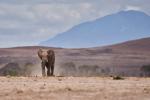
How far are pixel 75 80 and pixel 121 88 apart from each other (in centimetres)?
518

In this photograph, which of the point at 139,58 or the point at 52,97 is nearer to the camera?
the point at 52,97

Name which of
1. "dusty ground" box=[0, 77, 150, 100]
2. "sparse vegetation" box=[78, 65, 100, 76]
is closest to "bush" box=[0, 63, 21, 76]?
"sparse vegetation" box=[78, 65, 100, 76]

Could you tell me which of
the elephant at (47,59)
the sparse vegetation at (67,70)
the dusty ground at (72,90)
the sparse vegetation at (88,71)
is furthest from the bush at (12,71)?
the dusty ground at (72,90)

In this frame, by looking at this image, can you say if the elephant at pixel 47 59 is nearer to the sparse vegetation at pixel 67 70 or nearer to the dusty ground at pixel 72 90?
the sparse vegetation at pixel 67 70

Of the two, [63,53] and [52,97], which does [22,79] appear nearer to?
[52,97]

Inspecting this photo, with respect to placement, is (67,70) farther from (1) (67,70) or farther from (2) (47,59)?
(2) (47,59)

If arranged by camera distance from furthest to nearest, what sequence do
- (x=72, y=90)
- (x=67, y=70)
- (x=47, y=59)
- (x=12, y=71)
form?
1. (x=67, y=70)
2. (x=12, y=71)
3. (x=47, y=59)
4. (x=72, y=90)

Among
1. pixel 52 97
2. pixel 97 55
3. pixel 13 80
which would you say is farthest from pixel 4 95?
pixel 97 55

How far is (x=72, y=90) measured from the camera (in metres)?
27.7

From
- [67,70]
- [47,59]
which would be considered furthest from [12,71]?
[67,70]

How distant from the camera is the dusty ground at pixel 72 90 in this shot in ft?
83.4

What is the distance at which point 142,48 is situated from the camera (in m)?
138

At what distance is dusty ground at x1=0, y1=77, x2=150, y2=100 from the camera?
1001 inches

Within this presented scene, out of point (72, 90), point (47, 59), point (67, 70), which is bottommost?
point (72, 90)
